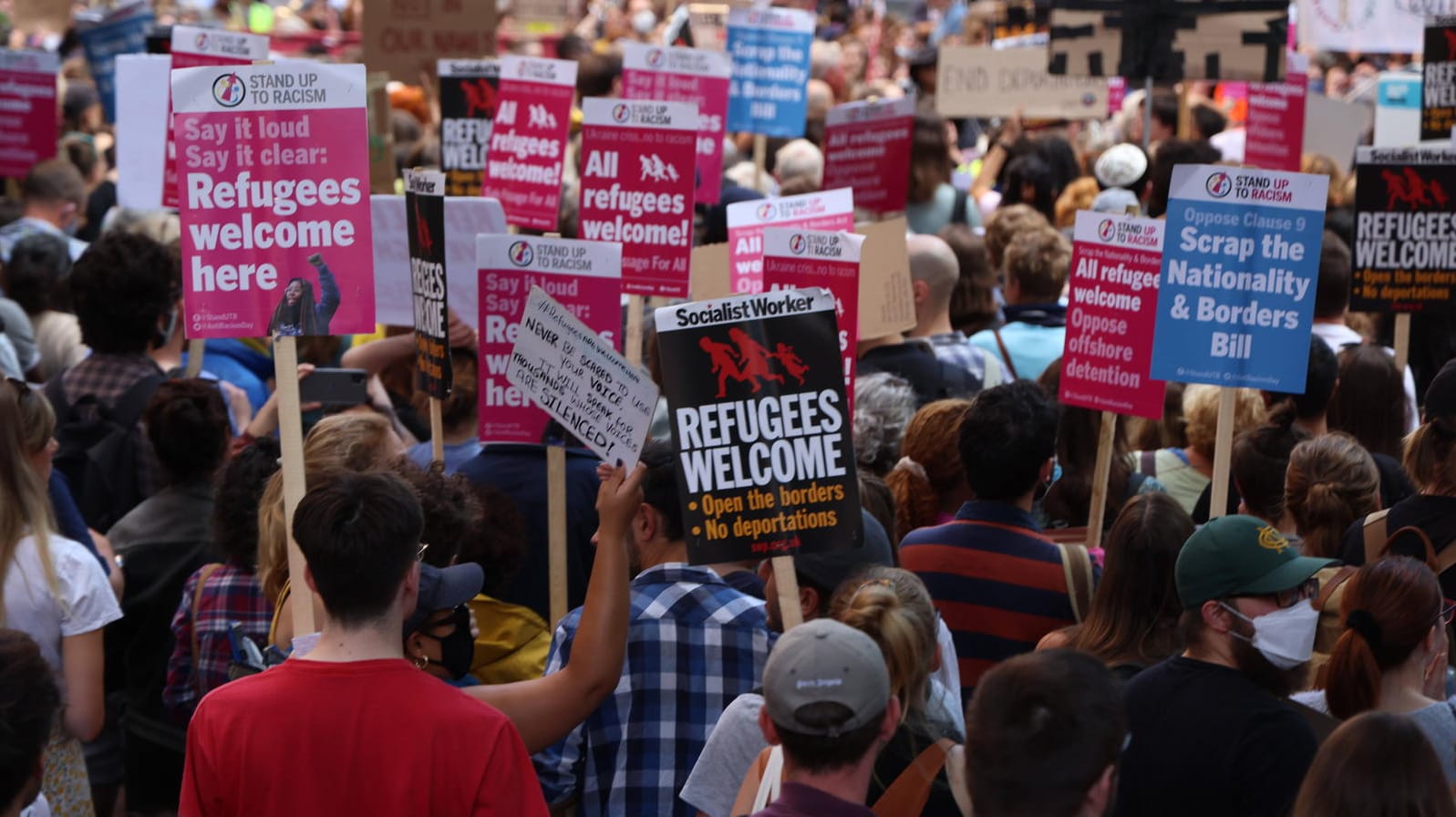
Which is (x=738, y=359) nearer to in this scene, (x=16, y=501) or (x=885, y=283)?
(x=16, y=501)

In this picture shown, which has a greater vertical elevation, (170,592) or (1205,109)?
(1205,109)

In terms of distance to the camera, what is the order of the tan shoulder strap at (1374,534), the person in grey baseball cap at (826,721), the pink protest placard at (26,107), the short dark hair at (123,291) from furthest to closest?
1. the pink protest placard at (26,107)
2. the short dark hair at (123,291)
3. the tan shoulder strap at (1374,534)
4. the person in grey baseball cap at (826,721)

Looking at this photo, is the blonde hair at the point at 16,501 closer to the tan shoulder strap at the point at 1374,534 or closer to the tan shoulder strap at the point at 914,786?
the tan shoulder strap at the point at 914,786

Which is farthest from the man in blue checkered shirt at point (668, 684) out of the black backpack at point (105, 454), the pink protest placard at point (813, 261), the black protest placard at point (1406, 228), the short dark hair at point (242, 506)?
the black protest placard at point (1406, 228)

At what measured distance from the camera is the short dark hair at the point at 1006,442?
190 inches

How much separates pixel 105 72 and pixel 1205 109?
25.4ft

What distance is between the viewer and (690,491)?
4.01m

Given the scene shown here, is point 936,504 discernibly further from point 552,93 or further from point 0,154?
point 0,154

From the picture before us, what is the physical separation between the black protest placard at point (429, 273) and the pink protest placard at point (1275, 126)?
6.64m

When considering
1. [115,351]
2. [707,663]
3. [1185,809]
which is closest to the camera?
[1185,809]

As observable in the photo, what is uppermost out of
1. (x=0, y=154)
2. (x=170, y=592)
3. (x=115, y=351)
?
(x=0, y=154)

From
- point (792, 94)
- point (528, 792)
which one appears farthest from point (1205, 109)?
point (528, 792)

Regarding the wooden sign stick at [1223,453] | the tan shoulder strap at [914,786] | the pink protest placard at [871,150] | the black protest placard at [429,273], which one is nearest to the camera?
the tan shoulder strap at [914,786]

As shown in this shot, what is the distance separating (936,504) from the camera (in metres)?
5.49
